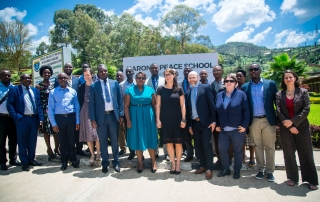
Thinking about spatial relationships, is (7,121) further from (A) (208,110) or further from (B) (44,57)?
(B) (44,57)

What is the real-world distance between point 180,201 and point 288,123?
2.28 metres

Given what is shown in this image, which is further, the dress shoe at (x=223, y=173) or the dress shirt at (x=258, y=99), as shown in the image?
the dress shoe at (x=223, y=173)

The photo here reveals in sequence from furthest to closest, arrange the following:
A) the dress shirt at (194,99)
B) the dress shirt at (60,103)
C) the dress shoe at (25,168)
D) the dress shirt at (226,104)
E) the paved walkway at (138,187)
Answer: the dress shoe at (25,168) < the dress shirt at (60,103) < the dress shirt at (194,99) < the dress shirt at (226,104) < the paved walkway at (138,187)

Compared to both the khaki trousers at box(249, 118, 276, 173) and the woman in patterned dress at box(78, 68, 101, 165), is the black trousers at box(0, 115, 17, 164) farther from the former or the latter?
the khaki trousers at box(249, 118, 276, 173)

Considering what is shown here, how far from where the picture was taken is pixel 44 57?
1055cm

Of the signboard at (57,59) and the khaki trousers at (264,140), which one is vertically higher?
the signboard at (57,59)

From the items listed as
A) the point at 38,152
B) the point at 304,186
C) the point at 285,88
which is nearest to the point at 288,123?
the point at 285,88

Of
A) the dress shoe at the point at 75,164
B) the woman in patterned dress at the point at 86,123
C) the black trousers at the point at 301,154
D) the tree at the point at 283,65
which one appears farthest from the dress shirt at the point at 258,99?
the tree at the point at 283,65

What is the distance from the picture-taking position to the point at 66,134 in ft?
16.6

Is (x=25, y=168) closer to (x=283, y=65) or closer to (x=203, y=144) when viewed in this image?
(x=203, y=144)

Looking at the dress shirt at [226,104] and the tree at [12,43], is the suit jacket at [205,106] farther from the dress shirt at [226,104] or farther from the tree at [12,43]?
the tree at [12,43]

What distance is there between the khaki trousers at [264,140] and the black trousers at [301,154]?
216mm

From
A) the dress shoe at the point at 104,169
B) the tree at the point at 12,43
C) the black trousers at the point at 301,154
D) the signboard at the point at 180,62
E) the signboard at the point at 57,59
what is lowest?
the dress shoe at the point at 104,169

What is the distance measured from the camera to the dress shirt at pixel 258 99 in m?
4.21
